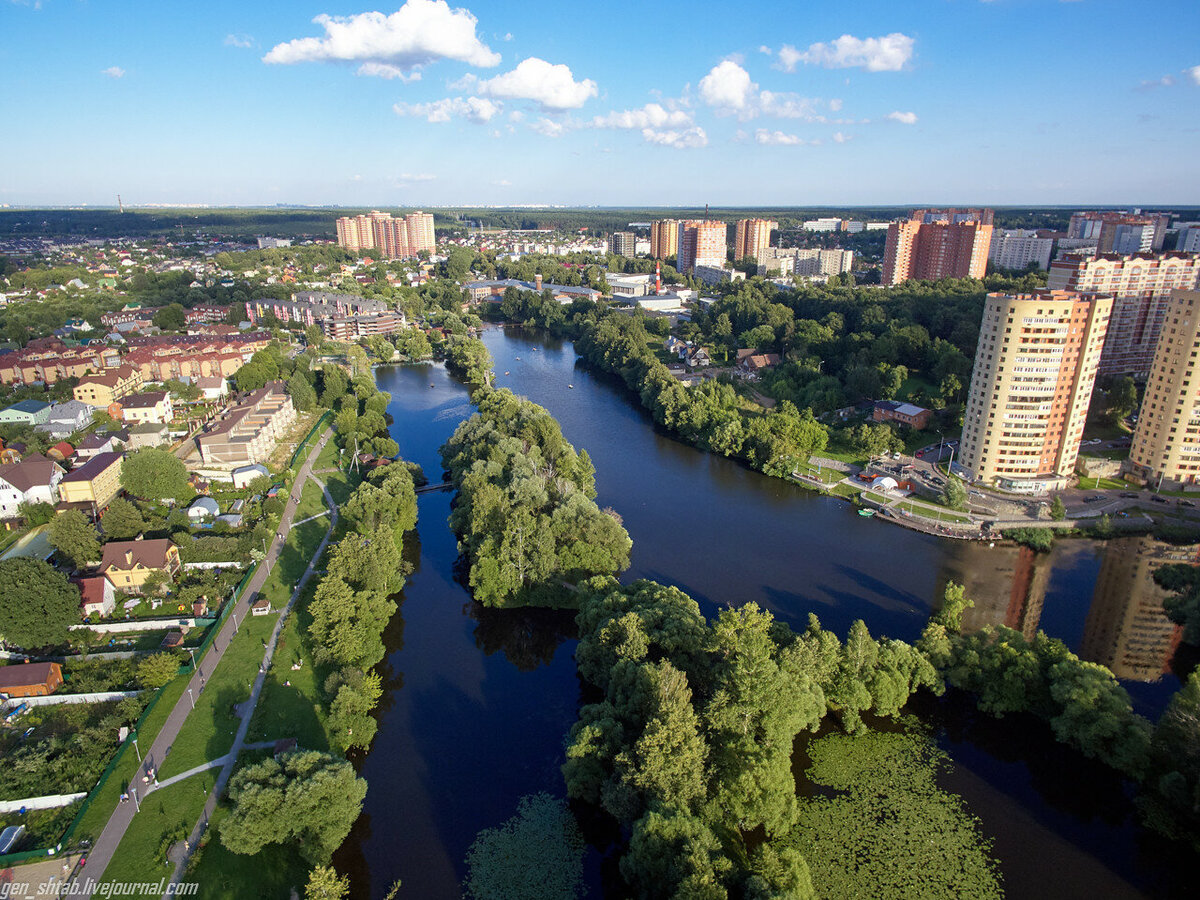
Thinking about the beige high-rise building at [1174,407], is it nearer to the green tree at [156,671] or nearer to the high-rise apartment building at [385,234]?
the green tree at [156,671]

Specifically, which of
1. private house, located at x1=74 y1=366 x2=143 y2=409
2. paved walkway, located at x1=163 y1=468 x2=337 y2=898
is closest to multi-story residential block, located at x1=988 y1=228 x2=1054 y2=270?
paved walkway, located at x1=163 y1=468 x2=337 y2=898

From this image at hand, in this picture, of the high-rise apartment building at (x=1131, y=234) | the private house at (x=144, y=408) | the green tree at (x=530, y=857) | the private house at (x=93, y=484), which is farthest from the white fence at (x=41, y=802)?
the high-rise apartment building at (x=1131, y=234)

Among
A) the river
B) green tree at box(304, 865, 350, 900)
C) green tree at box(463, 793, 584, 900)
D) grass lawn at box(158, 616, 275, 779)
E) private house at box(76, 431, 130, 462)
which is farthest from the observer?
private house at box(76, 431, 130, 462)

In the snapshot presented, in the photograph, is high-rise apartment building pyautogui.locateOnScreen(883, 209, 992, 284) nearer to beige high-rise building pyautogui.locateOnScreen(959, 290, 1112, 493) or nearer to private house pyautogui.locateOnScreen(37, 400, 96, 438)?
beige high-rise building pyautogui.locateOnScreen(959, 290, 1112, 493)

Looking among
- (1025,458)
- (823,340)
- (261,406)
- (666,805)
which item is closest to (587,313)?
(823,340)

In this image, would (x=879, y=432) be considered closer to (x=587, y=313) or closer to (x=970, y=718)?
(x=970, y=718)

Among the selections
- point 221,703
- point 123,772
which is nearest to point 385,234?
point 221,703
